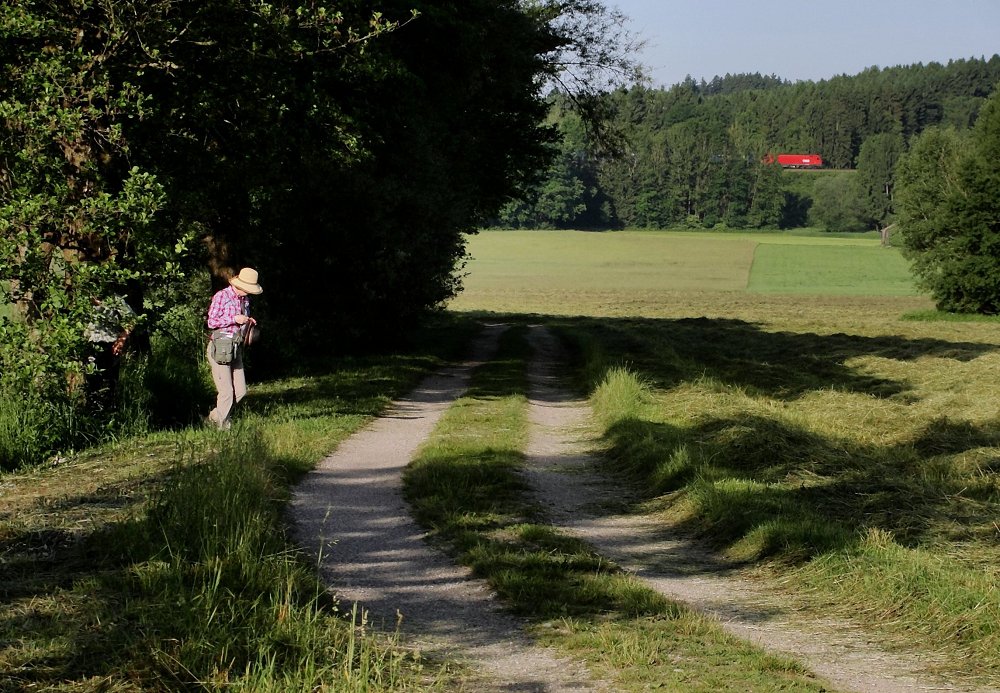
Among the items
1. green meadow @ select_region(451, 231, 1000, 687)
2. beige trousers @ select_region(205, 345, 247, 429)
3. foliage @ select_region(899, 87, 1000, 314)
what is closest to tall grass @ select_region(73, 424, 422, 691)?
green meadow @ select_region(451, 231, 1000, 687)

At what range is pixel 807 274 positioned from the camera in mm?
88688

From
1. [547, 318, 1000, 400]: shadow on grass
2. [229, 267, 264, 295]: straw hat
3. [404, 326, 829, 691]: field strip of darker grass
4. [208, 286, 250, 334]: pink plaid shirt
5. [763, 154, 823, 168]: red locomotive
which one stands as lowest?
[547, 318, 1000, 400]: shadow on grass

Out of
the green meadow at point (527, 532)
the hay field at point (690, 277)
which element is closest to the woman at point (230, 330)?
the green meadow at point (527, 532)

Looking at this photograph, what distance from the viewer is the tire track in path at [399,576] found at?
6289mm

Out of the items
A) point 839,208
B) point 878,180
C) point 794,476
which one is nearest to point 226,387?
point 794,476

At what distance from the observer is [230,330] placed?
13.5m

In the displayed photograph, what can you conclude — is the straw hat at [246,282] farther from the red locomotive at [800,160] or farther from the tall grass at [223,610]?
the red locomotive at [800,160]

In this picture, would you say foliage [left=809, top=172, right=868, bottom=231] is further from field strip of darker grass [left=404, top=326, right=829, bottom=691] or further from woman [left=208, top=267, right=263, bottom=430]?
woman [left=208, top=267, right=263, bottom=430]

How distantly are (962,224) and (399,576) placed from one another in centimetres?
5161

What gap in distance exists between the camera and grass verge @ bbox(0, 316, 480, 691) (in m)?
5.44

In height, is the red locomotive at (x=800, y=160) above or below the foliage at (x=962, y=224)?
above

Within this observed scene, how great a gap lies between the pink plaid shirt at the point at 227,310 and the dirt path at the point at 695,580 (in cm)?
400

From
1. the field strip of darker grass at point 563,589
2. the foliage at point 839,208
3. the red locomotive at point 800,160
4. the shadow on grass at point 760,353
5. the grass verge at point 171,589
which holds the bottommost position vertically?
the shadow on grass at point 760,353

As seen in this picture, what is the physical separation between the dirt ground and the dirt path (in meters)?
0.01
